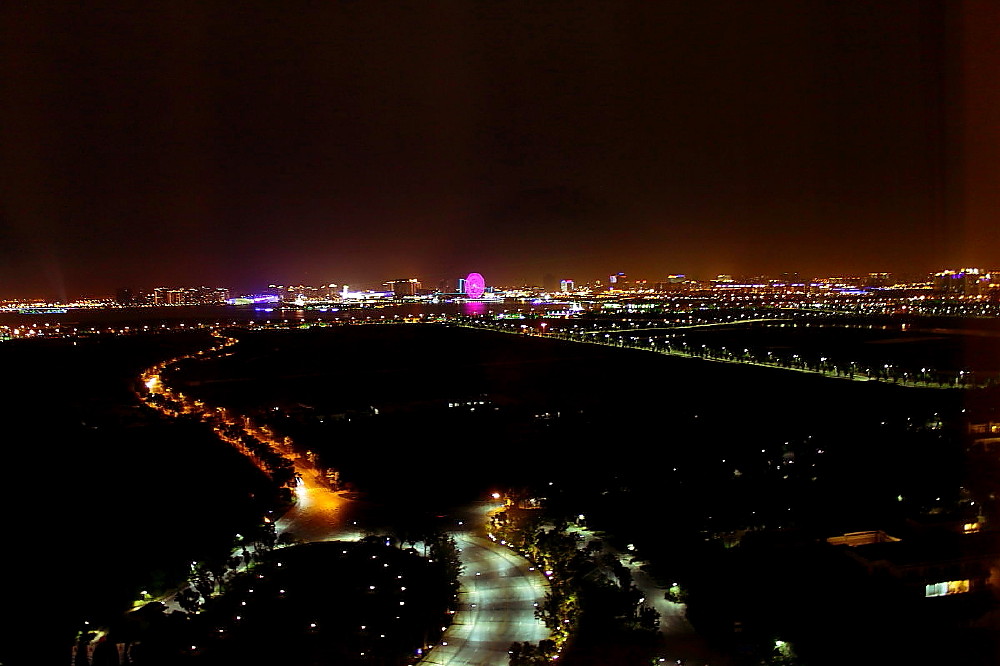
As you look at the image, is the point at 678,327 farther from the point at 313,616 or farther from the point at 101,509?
the point at 313,616

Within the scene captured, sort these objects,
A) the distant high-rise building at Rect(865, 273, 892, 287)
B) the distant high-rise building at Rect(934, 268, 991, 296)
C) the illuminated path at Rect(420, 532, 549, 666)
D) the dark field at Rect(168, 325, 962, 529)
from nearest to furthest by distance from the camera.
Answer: the illuminated path at Rect(420, 532, 549, 666), the dark field at Rect(168, 325, 962, 529), the distant high-rise building at Rect(934, 268, 991, 296), the distant high-rise building at Rect(865, 273, 892, 287)

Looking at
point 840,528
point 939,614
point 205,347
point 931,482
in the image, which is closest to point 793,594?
point 939,614

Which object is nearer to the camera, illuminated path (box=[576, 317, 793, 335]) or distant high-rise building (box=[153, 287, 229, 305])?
illuminated path (box=[576, 317, 793, 335])

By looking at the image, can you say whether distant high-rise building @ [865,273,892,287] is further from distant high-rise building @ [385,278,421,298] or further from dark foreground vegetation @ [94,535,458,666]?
dark foreground vegetation @ [94,535,458,666]

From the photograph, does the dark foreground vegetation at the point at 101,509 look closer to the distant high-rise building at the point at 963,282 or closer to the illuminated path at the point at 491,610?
the illuminated path at the point at 491,610

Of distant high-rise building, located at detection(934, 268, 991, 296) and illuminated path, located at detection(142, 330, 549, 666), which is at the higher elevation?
distant high-rise building, located at detection(934, 268, 991, 296)

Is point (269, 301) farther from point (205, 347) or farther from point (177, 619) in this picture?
point (177, 619)

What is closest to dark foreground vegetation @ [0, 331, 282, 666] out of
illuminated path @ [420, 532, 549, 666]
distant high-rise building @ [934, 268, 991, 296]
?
illuminated path @ [420, 532, 549, 666]

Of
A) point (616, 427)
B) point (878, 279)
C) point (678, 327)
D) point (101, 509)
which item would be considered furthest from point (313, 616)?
point (878, 279)

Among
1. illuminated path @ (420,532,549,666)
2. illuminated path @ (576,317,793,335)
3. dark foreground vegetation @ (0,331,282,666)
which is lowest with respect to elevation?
illuminated path @ (420,532,549,666)
